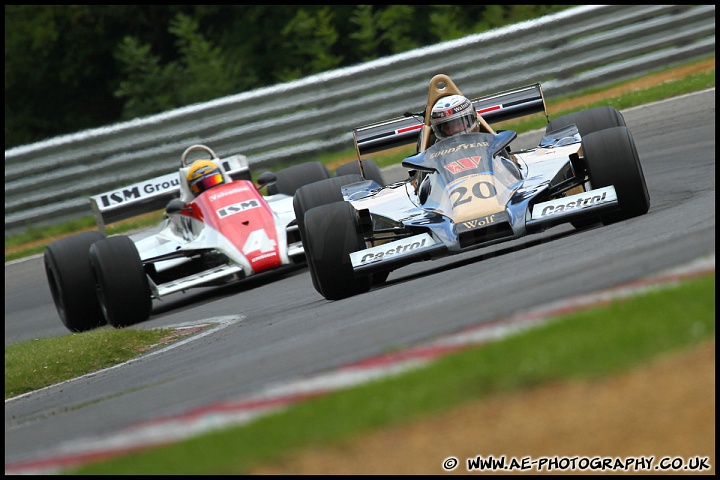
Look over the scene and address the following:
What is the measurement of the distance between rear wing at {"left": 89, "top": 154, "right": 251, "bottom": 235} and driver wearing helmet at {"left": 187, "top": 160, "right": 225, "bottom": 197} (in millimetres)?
361

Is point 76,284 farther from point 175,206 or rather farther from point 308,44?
point 308,44

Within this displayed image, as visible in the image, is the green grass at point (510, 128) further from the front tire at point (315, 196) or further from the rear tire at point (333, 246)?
the rear tire at point (333, 246)

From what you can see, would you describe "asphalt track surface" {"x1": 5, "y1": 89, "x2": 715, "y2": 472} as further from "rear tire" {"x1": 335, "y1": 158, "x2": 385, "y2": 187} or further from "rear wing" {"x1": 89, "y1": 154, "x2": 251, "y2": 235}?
"rear wing" {"x1": 89, "y1": 154, "x2": 251, "y2": 235}

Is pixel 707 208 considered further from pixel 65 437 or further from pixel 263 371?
pixel 65 437

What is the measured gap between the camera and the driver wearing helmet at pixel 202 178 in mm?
13234

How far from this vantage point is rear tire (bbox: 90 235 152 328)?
11578mm

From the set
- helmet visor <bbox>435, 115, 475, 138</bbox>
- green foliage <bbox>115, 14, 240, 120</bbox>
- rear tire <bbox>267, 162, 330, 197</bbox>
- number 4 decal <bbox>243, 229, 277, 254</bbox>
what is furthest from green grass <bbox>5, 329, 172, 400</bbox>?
green foliage <bbox>115, 14, 240, 120</bbox>

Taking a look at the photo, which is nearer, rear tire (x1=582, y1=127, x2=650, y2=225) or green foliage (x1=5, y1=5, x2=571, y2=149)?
rear tire (x1=582, y1=127, x2=650, y2=225)

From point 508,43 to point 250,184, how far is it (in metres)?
6.71

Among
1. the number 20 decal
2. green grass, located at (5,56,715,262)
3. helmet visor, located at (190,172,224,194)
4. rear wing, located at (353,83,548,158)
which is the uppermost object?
rear wing, located at (353,83,548,158)

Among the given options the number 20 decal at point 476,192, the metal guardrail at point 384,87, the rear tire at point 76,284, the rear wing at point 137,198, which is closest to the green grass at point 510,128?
the metal guardrail at point 384,87

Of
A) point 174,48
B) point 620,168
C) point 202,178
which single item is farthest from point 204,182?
point 174,48

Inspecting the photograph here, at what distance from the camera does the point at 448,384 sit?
457 centimetres

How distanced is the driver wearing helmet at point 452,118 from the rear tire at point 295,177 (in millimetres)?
3899
